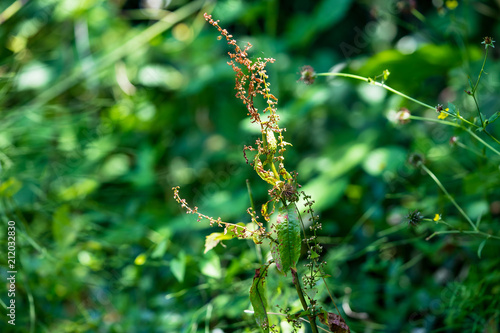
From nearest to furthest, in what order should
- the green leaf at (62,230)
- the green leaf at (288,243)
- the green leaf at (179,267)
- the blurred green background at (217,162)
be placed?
1. the green leaf at (288,243)
2. the green leaf at (179,267)
3. the blurred green background at (217,162)
4. the green leaf at (62,230)

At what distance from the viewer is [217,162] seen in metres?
1.45

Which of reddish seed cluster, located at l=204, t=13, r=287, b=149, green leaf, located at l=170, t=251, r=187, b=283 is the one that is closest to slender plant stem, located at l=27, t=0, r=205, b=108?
green leaf, located at l=170, t=251, r=187, b=283

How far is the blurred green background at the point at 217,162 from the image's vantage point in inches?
35.4

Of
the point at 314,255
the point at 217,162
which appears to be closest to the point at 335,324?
the point at 314,255

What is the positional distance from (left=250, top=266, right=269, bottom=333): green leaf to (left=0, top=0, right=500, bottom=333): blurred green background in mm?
153

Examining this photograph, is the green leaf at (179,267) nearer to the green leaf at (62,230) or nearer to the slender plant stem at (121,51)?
the green leaf at (62,230)

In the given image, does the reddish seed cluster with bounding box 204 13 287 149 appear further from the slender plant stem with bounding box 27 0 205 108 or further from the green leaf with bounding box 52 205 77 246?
the slender plant stem with bounding box 27 0 205 108

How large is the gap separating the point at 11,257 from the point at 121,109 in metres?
0.69

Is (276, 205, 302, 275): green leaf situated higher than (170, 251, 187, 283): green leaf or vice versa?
(170, 251, 187, 283): green leaf

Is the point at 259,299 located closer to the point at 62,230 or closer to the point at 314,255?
the point at 314,255

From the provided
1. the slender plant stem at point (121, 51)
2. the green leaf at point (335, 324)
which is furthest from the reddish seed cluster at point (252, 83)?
the slender plant stem at point (121, 51)

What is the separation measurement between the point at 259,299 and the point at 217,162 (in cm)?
94

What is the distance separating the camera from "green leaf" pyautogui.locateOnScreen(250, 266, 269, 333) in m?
0.52

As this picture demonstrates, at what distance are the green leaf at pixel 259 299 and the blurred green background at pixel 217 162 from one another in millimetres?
153
